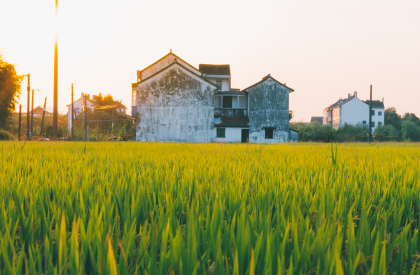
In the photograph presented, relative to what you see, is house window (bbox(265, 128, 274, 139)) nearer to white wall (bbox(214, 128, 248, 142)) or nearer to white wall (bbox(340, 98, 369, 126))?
white wall (bbox(214, 128, 248, 142))

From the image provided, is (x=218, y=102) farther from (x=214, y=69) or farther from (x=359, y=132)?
(x=359, y=132)

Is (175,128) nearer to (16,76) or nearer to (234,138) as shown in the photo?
(234,138)

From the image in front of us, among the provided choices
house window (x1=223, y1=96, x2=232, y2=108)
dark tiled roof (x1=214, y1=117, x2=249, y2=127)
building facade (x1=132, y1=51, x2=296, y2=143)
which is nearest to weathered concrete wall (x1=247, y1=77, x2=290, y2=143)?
building facade (x1=132, y1=51, x2=296, y2=143)

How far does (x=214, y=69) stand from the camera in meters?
33.3

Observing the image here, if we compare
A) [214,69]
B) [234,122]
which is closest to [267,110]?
[234,122]

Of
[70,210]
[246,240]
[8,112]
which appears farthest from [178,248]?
[8,112]

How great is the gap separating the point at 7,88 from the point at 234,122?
24.0 meters

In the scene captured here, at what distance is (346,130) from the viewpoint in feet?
140

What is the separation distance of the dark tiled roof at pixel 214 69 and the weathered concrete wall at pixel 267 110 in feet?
16.4

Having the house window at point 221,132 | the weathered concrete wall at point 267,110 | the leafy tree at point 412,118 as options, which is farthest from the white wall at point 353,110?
the house window at point 221,132

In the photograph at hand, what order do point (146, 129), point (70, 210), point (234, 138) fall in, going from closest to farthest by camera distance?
1. point (70, 210)
2. point (146, 129)
3. point (234, 138)

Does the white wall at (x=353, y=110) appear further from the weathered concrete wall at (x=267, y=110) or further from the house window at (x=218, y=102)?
the house window at (x=218, y=102)

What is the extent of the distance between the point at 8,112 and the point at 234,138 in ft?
80.3

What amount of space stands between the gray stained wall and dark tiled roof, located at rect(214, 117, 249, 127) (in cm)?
296
